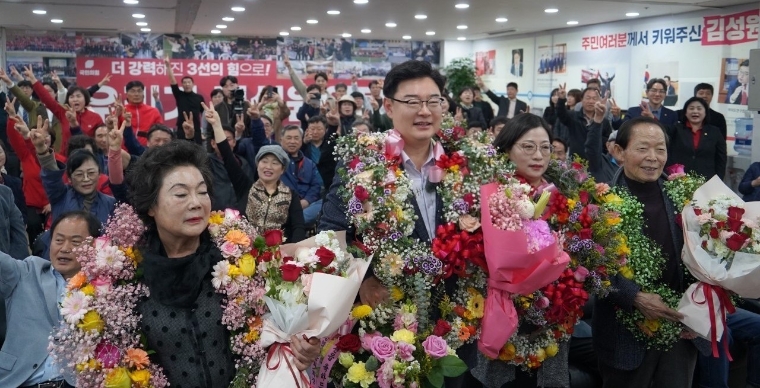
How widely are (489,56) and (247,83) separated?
246 inches

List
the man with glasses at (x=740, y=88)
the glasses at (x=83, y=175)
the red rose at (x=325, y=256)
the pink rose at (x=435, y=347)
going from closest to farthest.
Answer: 1. the red rose at (x=325, y=256)
2. the pink rose at (x=435, y=347)
3. the glasses at (x=83, y=175)
4. the man with glasses at (x=740, y=88)

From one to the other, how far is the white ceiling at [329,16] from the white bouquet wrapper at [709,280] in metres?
7.65

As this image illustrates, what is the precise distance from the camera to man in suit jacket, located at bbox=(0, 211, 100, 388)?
A: 9.62 feet

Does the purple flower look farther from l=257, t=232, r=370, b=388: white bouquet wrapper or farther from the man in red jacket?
the man in red jacket

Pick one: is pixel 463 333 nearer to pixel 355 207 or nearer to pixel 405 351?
pixel 405 351

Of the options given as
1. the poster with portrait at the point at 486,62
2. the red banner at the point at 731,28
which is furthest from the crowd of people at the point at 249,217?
the poster with portrait at the point at 486,62

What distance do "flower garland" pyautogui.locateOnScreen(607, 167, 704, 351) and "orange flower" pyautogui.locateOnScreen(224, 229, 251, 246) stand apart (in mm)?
1598

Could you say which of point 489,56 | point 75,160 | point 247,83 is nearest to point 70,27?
point 247,83

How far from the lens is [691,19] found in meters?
10.8

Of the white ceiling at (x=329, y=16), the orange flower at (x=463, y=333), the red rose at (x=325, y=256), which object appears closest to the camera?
the red rose at (x=325, y=256)

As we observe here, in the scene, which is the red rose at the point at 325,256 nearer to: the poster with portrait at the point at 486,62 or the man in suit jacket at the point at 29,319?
the man in suit jacket at the point at 29,319

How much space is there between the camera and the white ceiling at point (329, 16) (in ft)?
33.9

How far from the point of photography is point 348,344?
2340mm

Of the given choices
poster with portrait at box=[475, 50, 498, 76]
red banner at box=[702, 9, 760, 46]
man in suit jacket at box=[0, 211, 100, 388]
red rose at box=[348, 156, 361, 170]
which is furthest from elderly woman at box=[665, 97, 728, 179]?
poster with portrait at box=[475, 50, 498, 76]
